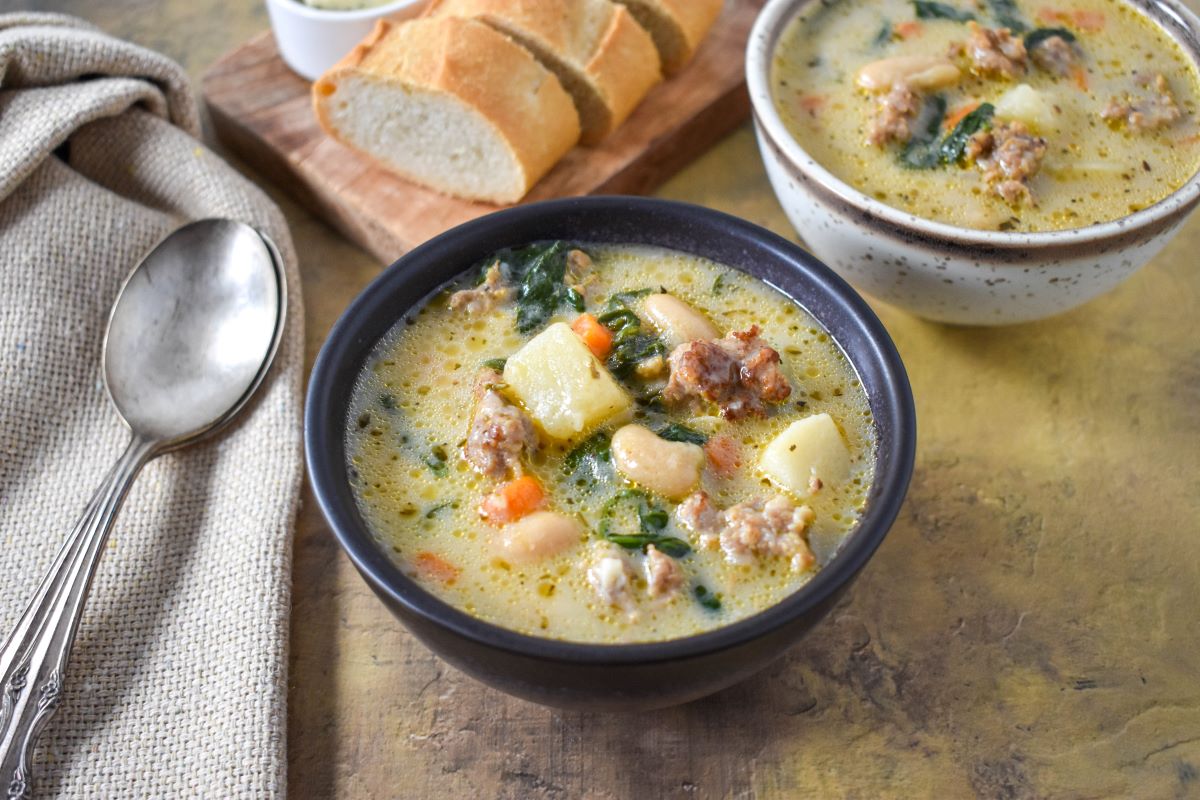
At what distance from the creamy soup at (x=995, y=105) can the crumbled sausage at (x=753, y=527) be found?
0.94 m

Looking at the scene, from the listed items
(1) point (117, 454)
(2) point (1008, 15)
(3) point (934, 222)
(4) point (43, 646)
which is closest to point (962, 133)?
(3) point (934, 222)

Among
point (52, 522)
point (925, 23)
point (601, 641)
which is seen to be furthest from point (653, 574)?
point (925, 23)

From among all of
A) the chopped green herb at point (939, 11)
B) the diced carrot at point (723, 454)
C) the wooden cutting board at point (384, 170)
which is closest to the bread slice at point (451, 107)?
the wooden cutting board at point (384, 170)

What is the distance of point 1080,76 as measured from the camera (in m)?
2.85

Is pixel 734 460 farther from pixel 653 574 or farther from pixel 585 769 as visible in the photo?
pixel 585 769

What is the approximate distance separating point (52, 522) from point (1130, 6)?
2.97 m

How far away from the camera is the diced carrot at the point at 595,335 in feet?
7.57

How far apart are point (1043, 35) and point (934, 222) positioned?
2.70 feet

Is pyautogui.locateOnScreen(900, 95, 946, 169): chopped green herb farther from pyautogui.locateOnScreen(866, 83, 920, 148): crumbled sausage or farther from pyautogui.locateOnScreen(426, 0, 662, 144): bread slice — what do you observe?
pyautogui.locateOnScreen(426, 0, 662, 144): bread slice

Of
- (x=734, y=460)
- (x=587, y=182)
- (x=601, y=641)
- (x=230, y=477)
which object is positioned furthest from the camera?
(x=587, y=182)

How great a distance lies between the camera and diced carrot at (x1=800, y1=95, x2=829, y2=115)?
2826 millimetres

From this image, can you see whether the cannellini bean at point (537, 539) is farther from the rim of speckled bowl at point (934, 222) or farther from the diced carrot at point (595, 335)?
the rim of speckled bowl at point (934, 222)

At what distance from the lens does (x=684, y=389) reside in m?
2.20

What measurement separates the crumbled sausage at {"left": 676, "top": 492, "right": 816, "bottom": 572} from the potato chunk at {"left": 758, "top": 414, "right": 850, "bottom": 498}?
1.9 inches
